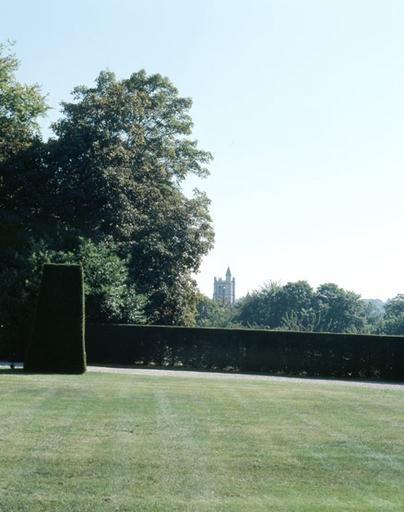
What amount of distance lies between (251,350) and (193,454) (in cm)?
2308

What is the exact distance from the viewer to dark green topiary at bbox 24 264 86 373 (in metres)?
24.5

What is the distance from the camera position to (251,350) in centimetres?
3262

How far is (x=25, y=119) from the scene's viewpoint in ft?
146

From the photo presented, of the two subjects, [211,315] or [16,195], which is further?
[211,315]

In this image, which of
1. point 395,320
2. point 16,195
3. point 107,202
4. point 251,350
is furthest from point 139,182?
point 395,320

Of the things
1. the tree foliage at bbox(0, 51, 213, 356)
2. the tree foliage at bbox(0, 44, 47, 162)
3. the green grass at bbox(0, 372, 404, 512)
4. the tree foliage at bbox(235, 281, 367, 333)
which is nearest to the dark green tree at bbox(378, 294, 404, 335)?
the tree foliage at bbox(235, 281, 367, 333)

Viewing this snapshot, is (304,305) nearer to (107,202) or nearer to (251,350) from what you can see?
(107,202)

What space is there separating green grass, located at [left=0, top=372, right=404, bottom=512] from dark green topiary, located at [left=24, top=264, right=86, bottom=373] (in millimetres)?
8139

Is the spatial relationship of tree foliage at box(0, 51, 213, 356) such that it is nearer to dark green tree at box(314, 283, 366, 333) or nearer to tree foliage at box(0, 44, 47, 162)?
tree foliage at box(0, 44, 47, 162)

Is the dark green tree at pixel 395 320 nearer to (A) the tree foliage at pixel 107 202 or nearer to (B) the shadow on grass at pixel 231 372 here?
(A) the tree foliage at pixel 107 202

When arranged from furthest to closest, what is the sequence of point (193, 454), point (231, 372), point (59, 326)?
point (231, 372) < point (59, 326) < point (193, 454)

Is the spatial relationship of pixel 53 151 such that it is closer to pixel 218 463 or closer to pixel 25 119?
pixel 25 119

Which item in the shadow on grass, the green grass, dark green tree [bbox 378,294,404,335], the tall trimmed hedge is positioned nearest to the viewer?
the green grass

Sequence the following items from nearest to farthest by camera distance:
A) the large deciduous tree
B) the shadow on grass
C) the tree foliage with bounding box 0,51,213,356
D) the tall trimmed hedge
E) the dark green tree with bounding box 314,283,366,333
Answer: the shadow on grass, the tall trimmed hedge, the tree foliage with bounding box 0,51,213,356, the large deciduous tree, the dark green tree with bounding box 314,283,366,333
